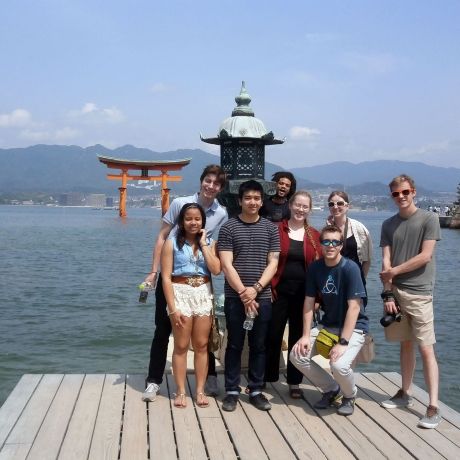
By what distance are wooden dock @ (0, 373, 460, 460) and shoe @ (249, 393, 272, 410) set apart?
0.05 m

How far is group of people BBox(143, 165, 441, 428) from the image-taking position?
377cm

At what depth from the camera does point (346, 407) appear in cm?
386

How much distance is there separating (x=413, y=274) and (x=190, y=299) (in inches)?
56.6

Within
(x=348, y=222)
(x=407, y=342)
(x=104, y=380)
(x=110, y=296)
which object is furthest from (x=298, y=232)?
(x=110, y=296)

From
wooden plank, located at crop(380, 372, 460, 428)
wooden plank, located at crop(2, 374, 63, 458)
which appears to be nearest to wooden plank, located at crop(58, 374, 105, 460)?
wooden plank, located at crop(2, 374, 63, 458)

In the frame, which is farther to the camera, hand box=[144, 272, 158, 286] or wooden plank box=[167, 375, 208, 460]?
hand box=[144, 272, 158, 286]

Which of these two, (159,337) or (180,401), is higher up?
(159,337)

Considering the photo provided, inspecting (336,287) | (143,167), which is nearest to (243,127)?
(336,287)

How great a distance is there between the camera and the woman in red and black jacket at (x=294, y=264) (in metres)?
3.95

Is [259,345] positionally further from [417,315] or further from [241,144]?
[241,144]

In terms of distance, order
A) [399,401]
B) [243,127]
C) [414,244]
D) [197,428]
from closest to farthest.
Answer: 1. [197,428]
2. [414,244]
3. [399,401]
4. [243,127]

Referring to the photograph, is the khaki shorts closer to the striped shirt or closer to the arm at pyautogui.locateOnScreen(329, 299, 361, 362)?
the arm at pyautogui.locateOnScreen(329, 299, 361, 362)

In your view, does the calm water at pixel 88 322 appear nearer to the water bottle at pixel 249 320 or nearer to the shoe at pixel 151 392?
the shoe at pixel 151 392

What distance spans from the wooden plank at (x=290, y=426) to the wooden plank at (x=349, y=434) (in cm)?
18
